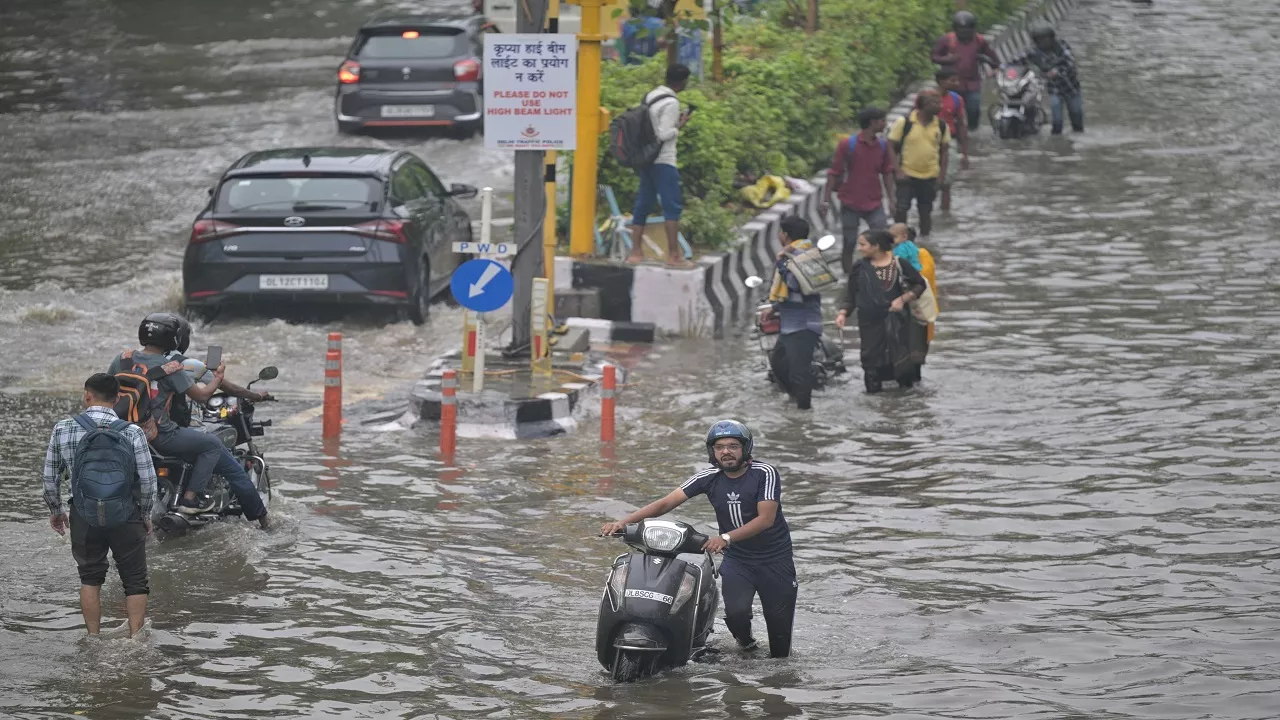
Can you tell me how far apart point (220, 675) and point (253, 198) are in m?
8.49

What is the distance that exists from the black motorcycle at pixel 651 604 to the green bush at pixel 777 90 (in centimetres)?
917

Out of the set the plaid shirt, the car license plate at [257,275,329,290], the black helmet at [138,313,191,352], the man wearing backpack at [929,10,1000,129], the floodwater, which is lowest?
the floodwater

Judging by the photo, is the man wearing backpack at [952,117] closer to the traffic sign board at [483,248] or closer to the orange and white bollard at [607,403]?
the traffic sign board at [483,248]

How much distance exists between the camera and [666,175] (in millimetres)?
16141

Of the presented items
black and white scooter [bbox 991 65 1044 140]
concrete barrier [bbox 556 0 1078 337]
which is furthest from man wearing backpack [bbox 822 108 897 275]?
black and white scooter [bbox 991 65 1044 140]

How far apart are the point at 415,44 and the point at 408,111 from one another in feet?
3.27

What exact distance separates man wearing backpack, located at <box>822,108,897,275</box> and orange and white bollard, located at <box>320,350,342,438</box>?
551cm

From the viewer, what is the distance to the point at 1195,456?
12.3 meters

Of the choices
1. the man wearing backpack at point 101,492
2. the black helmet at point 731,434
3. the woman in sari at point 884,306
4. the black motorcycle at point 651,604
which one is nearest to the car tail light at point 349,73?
the woman in sari at point 884,306

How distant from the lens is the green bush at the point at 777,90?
58.2 ft

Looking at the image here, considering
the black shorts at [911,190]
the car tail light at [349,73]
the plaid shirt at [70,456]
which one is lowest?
the plaid shirt at [70,456]

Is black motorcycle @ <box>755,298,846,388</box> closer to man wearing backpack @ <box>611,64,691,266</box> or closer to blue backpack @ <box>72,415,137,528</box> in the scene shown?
man wearing backpack @ <box>611,64,691,266</box>

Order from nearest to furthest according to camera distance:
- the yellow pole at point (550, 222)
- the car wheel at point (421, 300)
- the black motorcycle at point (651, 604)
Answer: the black motorcycle at point (651, 604) < the yellow pole at point (550, 222) < the car wheel at point (421, 300)

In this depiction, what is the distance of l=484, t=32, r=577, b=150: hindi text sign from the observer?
1416cm
